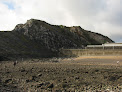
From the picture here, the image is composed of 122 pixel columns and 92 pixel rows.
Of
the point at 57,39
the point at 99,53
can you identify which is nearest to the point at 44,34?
the point at 57,39

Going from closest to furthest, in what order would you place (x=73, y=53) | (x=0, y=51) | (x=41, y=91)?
(x=41, y=91)
(x=0, y=51)
(x=73, y=53)

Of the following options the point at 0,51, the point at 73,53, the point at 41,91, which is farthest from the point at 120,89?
the point at 73,53

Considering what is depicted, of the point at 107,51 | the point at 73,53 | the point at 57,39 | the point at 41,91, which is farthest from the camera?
the point at 57,39

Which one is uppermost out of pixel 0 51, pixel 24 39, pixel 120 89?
pixel 24 39

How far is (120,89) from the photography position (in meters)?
15.4

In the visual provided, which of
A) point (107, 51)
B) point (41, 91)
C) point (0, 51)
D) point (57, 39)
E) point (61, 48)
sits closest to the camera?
point (41, 91)

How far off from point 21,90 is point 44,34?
72.9 m

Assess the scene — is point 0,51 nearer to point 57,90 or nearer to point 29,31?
point 29,31

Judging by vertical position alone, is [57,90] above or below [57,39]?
below

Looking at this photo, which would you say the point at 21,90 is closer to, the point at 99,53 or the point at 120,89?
the point at 120,89

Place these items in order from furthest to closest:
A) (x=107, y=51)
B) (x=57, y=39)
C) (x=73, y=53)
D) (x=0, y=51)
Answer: (x=57, y=39) → (x=73, y=53) → (x=107, y=51) → (x=0, y=51)

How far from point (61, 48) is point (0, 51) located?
35.5 metres

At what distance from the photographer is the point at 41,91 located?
1480 centimetres

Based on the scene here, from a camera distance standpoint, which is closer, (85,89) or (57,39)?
(85,89)
